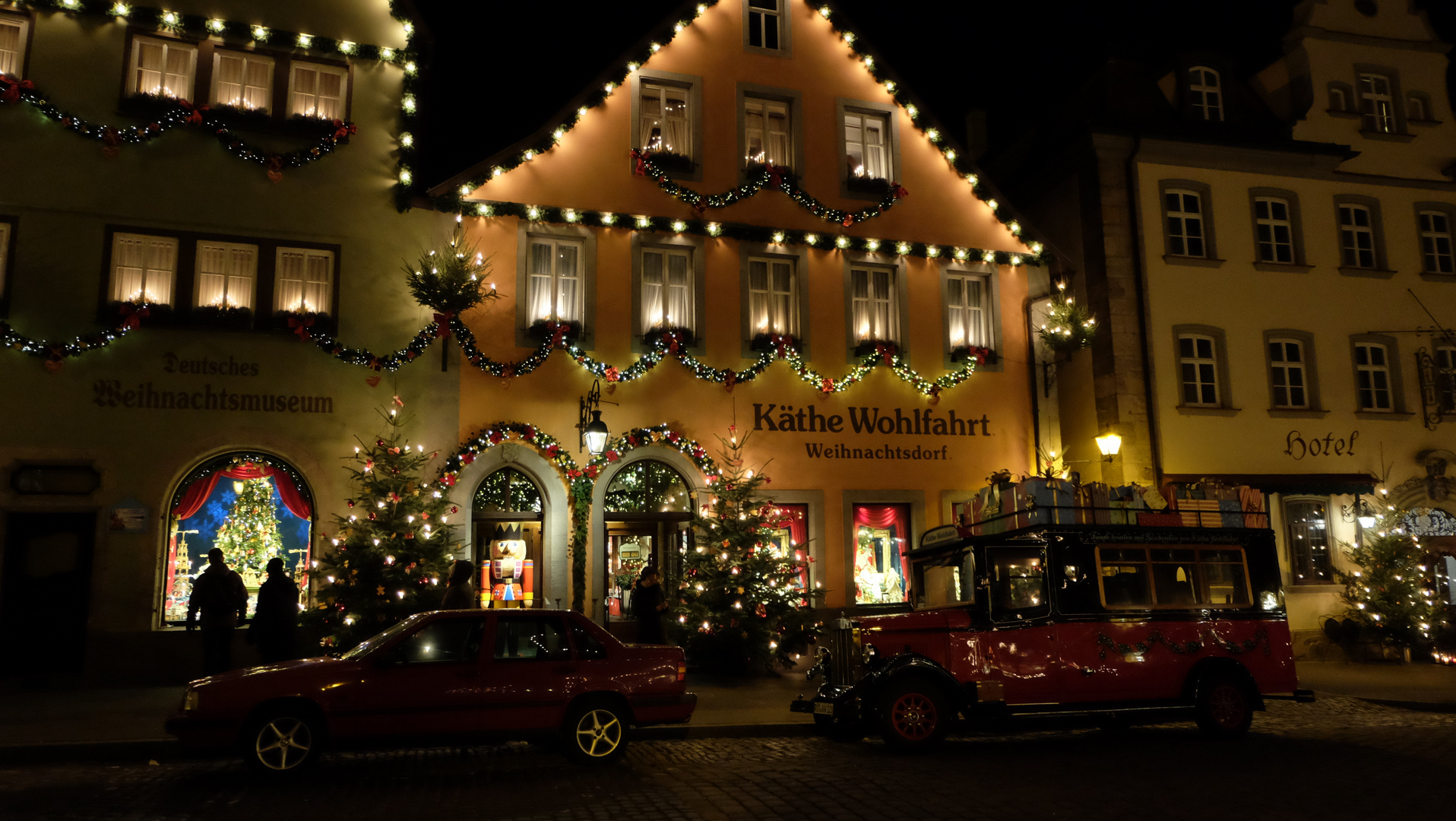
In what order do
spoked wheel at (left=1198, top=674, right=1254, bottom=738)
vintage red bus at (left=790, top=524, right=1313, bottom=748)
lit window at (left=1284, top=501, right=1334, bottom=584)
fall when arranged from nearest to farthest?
vintage red bus at (left=790, top=524, right=1313, bottom=748) → spoked wheel at (left=1198, top=674, right=1254, bottom=738) → lit window at (left=1284, top=501, right=1334, bottom=584)

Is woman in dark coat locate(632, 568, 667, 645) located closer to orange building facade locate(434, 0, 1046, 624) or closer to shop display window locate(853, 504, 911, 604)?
orange building facade locate(434, 0, 1046, 624)

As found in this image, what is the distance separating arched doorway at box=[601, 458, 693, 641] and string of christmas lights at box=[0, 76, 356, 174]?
6.97 meters

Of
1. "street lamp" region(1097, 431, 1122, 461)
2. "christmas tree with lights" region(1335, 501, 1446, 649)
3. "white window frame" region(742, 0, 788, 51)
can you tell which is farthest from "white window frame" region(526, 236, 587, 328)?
"christmas tree with lights" region(1335, 501, 1446, 649)

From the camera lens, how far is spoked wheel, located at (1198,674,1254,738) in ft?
35.1

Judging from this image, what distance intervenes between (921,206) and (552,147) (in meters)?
6.90

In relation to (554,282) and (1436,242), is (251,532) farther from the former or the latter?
(1436,242)

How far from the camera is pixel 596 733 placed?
9.24m

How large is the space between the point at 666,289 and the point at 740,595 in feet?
18.0

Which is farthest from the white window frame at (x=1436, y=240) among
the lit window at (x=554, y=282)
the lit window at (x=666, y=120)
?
the lit window at (x=554, y=282)

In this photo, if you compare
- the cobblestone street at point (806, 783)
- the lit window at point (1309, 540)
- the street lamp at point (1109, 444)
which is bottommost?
the cobblestone street at point (806, 783)

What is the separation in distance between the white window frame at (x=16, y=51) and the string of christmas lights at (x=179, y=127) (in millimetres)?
301

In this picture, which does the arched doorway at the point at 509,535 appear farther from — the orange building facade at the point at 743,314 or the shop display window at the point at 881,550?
the shop display window at the point at 881,550

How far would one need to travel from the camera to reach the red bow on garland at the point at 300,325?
15062mm

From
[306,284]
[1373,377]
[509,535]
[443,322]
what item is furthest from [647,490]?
[1373,377]
